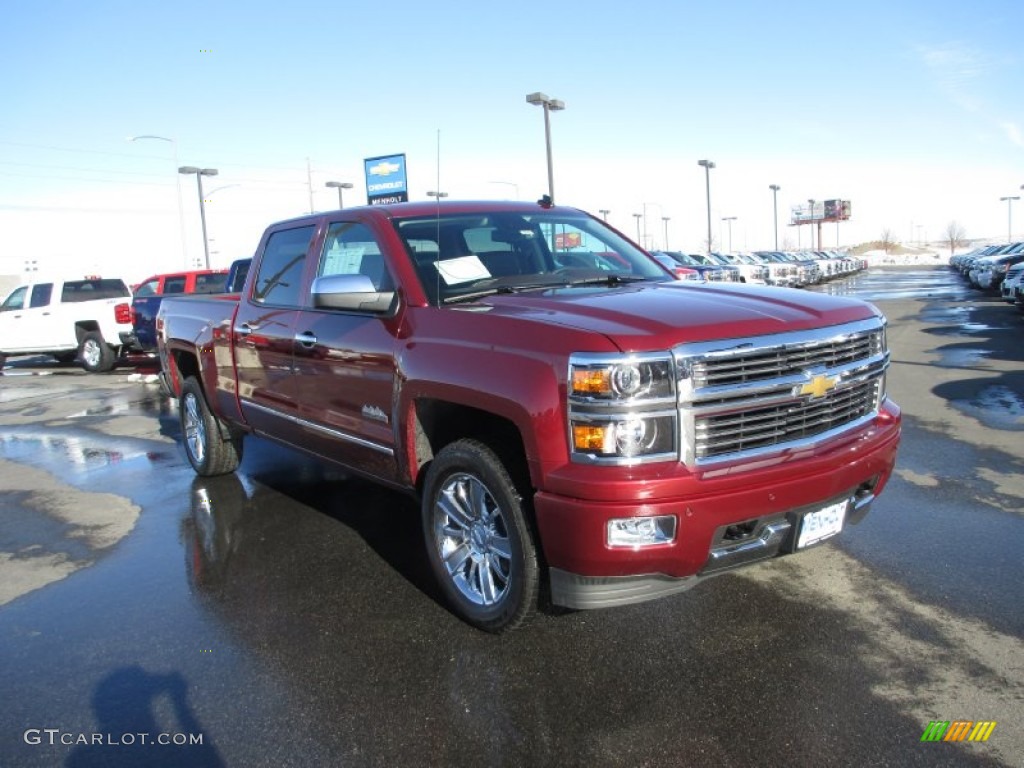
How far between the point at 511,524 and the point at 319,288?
1.62 meters

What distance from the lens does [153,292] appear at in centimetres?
1636

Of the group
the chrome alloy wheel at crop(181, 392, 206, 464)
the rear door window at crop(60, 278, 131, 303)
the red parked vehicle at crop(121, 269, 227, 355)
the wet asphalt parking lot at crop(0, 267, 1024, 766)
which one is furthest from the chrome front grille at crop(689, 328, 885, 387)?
the rear door window at crop(60, 278, 131, 303)

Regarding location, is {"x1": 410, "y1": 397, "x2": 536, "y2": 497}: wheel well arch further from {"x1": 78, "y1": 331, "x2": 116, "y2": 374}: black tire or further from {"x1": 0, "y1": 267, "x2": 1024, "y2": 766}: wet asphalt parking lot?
{"x1": 78, "y1": 331, "x2": 116, "y2": 374}: black tire

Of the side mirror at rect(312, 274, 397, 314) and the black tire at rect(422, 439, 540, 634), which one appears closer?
the black tire at rect(422, 439, 540, 634)

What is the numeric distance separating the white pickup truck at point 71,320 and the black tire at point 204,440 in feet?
33.7

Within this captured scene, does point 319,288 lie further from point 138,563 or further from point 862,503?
point 862,503

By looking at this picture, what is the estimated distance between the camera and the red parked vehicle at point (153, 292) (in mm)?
15156

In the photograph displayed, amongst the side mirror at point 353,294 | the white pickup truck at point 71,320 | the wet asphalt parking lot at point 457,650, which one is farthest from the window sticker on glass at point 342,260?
the white pickup truck at point 71,320

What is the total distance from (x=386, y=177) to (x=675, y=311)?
1474 inches

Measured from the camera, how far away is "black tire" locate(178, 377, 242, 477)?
6621 mm

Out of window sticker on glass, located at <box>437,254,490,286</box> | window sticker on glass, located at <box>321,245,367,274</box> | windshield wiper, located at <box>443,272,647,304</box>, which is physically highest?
window sticker on glass, located at <box>321,245,367,274</box>

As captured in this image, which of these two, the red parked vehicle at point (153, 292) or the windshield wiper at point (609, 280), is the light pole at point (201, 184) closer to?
the red parked vehicle at point (153, 292)

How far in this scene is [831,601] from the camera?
3.92 meters

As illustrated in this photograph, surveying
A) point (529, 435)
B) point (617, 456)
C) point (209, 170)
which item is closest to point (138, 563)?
point (529, 435)
